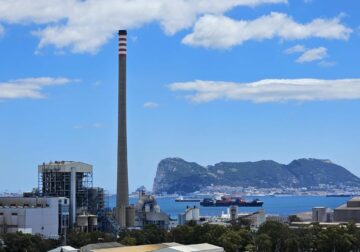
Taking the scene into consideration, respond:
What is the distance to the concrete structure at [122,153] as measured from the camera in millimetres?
59647

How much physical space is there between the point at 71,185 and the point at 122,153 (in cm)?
613

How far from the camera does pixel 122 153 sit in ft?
197

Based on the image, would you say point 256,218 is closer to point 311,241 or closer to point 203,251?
point 311,241

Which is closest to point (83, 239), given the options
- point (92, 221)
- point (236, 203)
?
point (92, 221)

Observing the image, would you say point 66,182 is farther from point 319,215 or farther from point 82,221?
point 319,215

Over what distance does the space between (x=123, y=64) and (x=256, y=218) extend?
21.2 m

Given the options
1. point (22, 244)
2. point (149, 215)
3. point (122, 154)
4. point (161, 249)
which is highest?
point (122, 154)

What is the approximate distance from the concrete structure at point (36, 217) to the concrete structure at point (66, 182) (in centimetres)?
305

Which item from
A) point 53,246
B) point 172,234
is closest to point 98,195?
point 172,234

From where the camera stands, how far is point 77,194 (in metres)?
56.6

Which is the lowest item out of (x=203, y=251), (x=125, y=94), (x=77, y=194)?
(x=203, y=251)

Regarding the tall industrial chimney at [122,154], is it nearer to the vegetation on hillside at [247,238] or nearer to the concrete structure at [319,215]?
the vegetation on hillside at [247,238]

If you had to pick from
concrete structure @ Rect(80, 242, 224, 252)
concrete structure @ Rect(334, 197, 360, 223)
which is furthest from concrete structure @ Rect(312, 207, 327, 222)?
concrete structure @ Rect(80, 242, 224, 252)

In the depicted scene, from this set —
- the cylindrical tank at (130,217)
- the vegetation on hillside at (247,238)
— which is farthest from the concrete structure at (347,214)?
the vegetation on hillside at (247,238)
